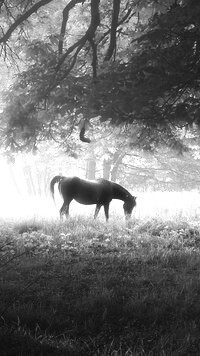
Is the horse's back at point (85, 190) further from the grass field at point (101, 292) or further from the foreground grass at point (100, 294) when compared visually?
the foreground grass at point (100, 294)

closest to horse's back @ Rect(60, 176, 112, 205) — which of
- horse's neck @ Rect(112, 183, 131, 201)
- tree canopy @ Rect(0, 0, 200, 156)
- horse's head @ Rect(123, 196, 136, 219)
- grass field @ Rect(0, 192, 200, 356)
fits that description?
horse's neck @ Rect(112, 183, 131, 201)

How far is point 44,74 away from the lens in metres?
8.45

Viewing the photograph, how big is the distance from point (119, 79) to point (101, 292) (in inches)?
139

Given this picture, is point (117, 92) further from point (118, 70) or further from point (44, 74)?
point (44, 74)

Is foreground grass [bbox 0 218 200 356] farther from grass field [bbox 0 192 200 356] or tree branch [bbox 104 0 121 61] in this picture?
tree branch [bbox 104 0 121 61]

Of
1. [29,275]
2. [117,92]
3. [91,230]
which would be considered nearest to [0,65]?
[91,230]

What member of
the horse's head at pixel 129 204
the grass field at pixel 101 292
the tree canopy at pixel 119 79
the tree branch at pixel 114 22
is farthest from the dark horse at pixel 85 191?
the tree branch at pixel 114 22

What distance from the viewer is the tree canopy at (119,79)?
564 cm

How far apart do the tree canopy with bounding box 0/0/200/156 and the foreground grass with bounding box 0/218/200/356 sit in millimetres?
2576

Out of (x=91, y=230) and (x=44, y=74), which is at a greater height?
(x=44, y=74)

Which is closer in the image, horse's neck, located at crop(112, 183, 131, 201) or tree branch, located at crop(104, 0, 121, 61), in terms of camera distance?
tree branch, located at crop(104, 0, 121, 61)

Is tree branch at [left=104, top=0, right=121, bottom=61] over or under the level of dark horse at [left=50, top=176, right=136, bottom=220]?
over

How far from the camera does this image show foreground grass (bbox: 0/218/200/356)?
12.3 feet

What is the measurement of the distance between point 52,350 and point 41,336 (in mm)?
304
